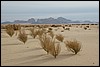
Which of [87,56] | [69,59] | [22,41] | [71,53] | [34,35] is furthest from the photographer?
[34,35]

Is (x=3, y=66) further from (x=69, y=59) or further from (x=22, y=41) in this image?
(x=22, y=41)

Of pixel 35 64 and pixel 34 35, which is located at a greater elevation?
pixel 35 64

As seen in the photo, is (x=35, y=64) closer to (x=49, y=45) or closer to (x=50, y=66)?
(x=50, y=66)

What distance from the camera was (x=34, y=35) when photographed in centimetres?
2516

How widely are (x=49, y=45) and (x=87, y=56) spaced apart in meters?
1.88

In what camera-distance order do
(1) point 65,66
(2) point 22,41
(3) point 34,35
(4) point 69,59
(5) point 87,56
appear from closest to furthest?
(1) point 65,66
(4) point 69,59
(5) point 87,56
(2) point 22,41
(3) point 34,35

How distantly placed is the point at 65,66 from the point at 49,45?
9.26 ft

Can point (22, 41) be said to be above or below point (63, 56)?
below

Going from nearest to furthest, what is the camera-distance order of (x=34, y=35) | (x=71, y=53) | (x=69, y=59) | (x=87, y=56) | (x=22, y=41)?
(x=69, y=59), (x=87, y=56), (x=71, y=53), (x=22, y=41), (x=34, y=35)

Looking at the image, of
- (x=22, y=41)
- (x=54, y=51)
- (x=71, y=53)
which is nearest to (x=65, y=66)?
(x=54, y=51)

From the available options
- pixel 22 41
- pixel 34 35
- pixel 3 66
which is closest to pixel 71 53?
pixel 3 66

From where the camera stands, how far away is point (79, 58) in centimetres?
1159

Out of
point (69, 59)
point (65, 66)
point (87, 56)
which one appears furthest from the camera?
point (87, 56)

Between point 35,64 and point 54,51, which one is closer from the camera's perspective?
point 35,64
